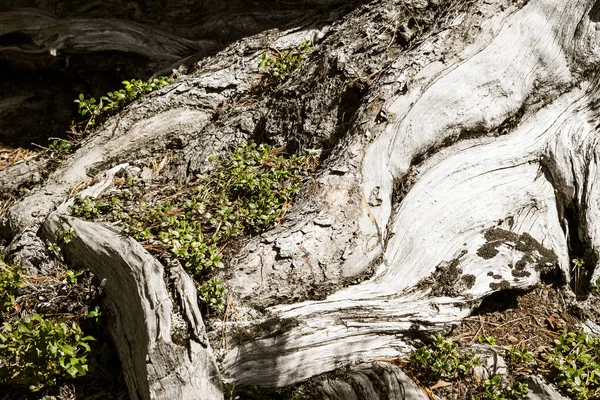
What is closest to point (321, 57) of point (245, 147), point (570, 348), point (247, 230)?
point (245, 147)

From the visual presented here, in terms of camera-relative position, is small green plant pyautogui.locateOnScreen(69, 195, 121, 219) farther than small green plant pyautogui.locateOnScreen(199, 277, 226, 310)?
Yes

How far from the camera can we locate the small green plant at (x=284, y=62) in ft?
17.8

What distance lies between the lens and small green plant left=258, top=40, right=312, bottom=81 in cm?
544

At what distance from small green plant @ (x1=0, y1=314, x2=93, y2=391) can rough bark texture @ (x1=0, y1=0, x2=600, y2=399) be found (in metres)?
0.31

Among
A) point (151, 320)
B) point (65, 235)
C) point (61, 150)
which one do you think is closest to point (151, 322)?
point (151, 320)

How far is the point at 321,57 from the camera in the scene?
501cm

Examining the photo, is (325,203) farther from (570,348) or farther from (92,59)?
(92,59)

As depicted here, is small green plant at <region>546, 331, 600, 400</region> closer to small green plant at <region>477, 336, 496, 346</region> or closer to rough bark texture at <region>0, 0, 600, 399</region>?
rough bark texture at <region>0, 0, 600, 399</region>

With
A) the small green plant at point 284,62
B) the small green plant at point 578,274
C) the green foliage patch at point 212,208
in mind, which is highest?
the small green plant at point 284,62

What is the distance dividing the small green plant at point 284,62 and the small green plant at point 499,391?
3.19 metres

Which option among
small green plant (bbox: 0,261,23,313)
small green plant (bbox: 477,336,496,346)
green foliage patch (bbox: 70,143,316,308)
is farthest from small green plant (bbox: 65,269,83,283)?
small green plant (bbox: 477,336,496,346)

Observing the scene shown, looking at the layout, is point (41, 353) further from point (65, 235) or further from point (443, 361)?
point (443, 361)

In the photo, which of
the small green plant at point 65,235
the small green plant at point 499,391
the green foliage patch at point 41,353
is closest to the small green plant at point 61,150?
the small green plant at point 65,235

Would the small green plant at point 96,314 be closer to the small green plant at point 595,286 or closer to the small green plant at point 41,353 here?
the small green plant at point 41,353
